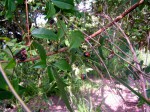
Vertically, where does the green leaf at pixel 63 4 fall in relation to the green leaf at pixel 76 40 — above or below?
above

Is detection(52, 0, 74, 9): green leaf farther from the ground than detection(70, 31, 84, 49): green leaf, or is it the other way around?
detection(52, 0, 74, 9): green leaf

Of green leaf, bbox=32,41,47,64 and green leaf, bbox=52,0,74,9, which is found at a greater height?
green leaf, bbox=52,0,74,9

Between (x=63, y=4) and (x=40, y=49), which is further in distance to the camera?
(x=63, y=4)

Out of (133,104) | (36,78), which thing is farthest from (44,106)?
(133,104)

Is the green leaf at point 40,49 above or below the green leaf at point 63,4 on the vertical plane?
below

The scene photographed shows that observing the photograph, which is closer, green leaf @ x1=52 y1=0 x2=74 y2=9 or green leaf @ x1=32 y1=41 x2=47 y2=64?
green leaf @ x1=32 y1=41 x2=47 y2=64

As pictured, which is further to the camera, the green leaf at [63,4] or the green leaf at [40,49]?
the green leaf at [63,4]

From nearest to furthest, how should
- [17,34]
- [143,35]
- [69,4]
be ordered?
1. [69,4]
2. [143,35]
3. [17,34]

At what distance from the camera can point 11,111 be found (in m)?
2.48

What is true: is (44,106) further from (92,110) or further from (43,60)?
(43,60)

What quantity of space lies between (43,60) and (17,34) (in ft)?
5.34

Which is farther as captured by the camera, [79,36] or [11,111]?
[11,111]

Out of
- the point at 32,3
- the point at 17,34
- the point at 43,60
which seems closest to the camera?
the point at 43,60

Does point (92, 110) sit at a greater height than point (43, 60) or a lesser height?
lesser
